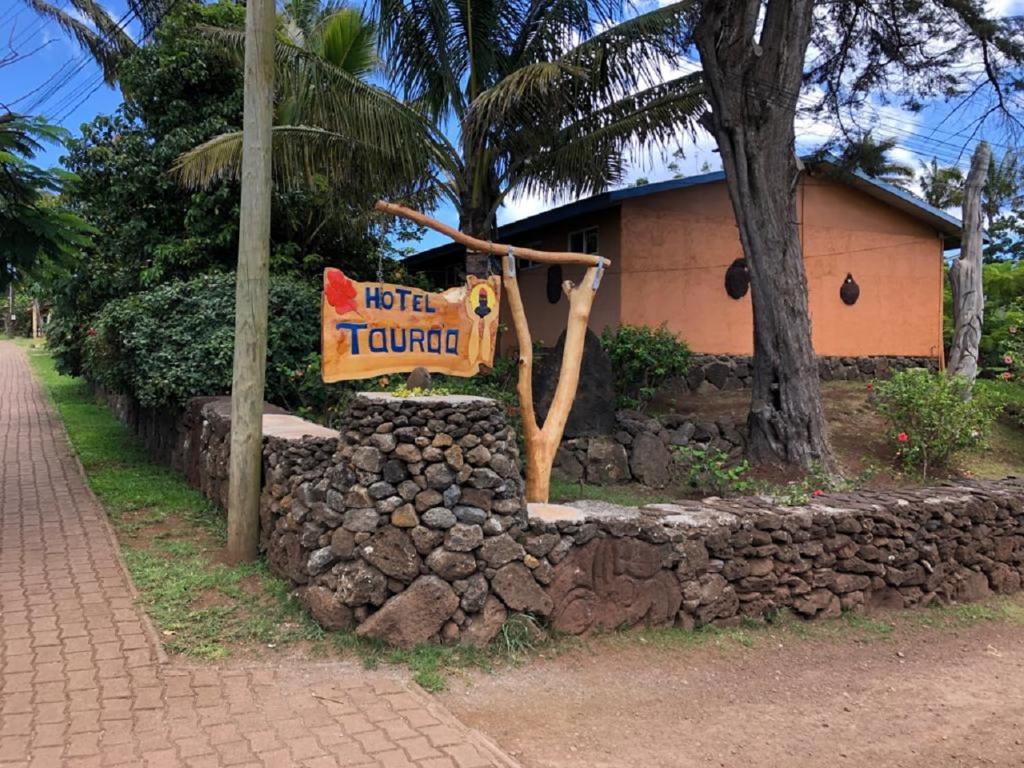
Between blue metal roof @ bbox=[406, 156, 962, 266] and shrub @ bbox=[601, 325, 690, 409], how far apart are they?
8.86ft

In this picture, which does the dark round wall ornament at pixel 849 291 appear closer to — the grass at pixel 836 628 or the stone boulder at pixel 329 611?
the grass at pixel 836 628

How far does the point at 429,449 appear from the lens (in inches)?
201

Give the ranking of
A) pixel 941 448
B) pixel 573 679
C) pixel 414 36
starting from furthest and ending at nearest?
1. pixel 414 36
2. pixel 941 448
3. pixel 573 679

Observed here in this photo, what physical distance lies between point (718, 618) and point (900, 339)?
1351cm

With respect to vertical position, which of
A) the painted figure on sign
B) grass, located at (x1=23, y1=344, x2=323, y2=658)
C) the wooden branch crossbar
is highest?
the wooden branch crossbar

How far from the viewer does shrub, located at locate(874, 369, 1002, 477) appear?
10.8 m

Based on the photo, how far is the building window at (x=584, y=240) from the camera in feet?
49.0

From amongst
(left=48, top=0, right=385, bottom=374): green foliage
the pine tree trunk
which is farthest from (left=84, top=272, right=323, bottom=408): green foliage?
the pine tree trunk

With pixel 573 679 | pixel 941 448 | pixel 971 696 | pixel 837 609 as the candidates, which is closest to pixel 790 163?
pixel 941 448

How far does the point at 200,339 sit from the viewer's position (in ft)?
32.2

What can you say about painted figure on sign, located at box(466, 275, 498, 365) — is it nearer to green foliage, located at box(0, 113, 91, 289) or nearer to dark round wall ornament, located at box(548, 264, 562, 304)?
green foliage, located at box(0, 113, 91, 289)

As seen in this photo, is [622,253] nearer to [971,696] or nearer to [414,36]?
[414,36]

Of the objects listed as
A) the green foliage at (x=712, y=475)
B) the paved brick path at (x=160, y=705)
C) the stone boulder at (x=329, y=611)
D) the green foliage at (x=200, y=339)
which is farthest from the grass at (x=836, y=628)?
the green foliage at (x=200, y=339)

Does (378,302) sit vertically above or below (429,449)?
Answer: above
